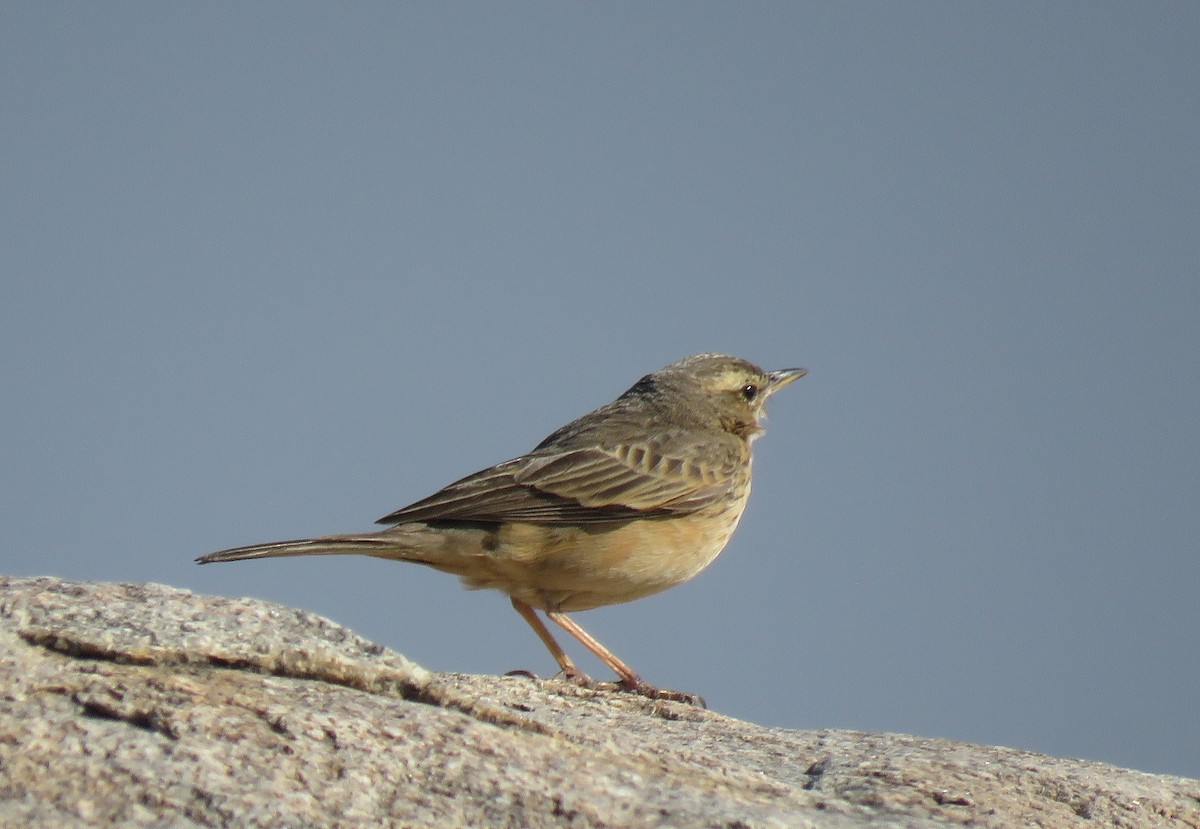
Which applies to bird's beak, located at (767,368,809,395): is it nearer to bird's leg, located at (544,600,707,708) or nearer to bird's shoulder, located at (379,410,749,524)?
bird's shoulder, located at (379,410,749,524)

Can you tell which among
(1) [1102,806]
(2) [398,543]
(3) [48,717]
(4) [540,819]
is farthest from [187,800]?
(2) [398,543]

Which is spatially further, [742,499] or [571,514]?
[742,499]

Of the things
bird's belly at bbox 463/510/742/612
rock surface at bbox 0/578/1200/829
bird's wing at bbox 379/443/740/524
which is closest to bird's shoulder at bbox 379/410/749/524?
bird's wing at bbox 379/443/740/524

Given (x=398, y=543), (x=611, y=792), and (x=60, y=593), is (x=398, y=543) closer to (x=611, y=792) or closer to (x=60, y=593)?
(x=60, y=593)

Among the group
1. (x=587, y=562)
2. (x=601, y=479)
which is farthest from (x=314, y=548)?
(x=601, y=479)

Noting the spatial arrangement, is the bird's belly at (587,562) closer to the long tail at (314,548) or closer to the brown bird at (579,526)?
the brown bird at (579,526)

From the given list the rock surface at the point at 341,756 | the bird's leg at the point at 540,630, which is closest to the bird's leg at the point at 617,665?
the bird's leg at the point at 540,630

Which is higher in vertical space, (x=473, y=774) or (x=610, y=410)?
(x=610, y=410)
